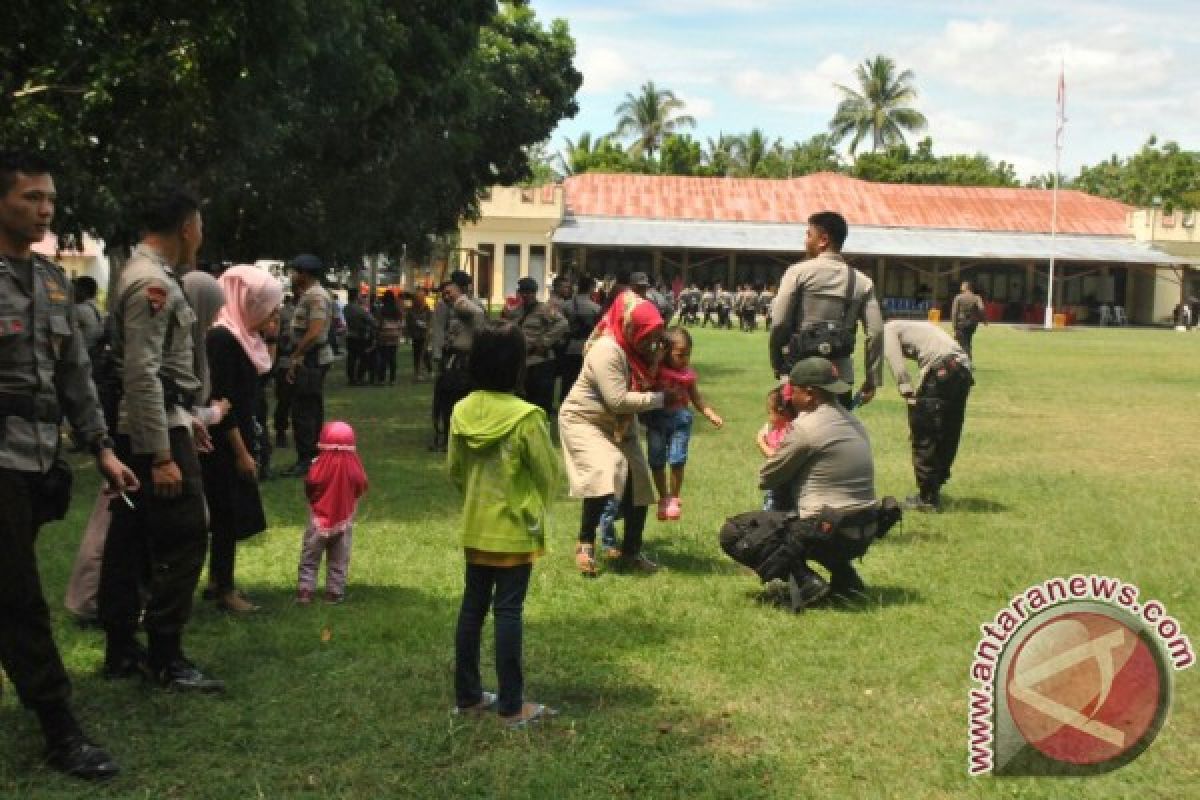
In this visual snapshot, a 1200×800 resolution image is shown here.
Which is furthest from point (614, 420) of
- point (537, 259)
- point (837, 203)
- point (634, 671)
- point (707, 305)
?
point (837, 203)

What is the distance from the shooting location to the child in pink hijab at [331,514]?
22.6ft

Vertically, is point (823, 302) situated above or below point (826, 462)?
above

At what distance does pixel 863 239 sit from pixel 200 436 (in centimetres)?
4926

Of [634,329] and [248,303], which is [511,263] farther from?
[248,303]

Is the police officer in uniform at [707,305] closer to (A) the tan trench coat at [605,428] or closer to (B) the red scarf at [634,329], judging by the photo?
(B) the red scarf at [634,329]

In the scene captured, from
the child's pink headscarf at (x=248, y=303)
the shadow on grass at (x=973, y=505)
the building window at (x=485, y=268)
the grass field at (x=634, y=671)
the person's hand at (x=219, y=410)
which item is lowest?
the grass field at (x=634, y=671)

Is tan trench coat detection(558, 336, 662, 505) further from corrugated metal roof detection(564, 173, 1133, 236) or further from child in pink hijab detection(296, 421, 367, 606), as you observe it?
corrugated metal roof detection(564, 173, 1133, 236)

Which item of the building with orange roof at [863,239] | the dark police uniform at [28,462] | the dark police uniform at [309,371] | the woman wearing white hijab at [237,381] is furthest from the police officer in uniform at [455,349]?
the building with orange roof at [863,239]

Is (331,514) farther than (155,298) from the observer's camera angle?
Yes

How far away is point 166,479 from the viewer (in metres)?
5.02

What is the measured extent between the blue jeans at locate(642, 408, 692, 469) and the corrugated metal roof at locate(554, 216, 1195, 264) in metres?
40.9

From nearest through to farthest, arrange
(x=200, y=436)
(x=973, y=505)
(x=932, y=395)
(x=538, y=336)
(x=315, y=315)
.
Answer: (x=200, y=436), (x=932, y=395), (x=973, y=505), (x=315, y=315), (x=538, y=336)

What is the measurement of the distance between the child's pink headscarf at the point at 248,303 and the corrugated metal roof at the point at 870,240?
43.0 meters

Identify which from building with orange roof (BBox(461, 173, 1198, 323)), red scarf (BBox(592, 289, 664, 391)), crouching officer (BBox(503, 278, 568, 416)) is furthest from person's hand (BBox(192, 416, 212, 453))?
building with orange roof (BBox(461, 173, 1198, 323))
